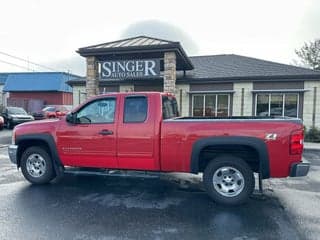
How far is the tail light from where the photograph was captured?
499cm

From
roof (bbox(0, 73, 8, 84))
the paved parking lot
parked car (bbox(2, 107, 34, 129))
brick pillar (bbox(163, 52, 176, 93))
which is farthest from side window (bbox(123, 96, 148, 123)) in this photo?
roof (bbox(0, 73, 8, 84))

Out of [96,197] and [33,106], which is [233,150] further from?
[33,106]

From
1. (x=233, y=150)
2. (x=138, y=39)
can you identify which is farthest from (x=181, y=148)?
(x=138, y=39)

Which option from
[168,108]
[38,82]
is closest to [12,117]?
[38,82]

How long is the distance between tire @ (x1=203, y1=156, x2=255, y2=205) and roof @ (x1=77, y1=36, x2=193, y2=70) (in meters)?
8.12

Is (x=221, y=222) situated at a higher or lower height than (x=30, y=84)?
lower

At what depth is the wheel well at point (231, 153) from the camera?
5391 mm

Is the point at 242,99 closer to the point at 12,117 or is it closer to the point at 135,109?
the point at 135,109

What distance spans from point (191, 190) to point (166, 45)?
783 cm

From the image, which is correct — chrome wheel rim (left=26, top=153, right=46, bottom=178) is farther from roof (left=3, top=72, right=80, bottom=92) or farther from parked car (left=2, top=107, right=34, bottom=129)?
roof (left=3, top=72, right=80, bottom=92)

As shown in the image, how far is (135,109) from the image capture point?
5.98 metres

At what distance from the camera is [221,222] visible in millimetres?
4562

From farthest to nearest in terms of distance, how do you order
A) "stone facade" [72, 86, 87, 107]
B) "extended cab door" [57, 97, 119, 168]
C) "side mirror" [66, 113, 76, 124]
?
"stone facade" [72, 86, 87, 107] < "side mirror" [66, 113, 76, 124] < "extended cab door" [57, 97, 119, 168]

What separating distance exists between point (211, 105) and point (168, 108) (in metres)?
11.7
